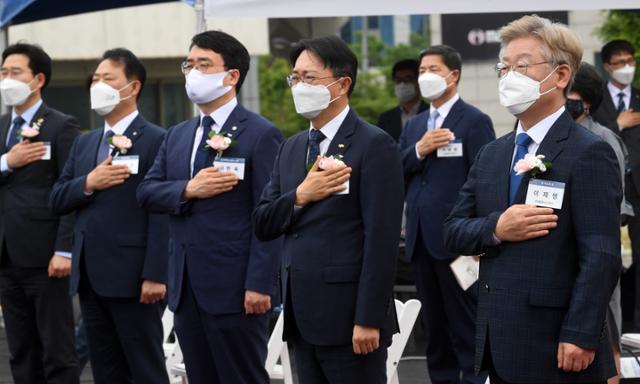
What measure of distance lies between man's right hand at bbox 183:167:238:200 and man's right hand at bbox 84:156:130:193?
3.08 ft

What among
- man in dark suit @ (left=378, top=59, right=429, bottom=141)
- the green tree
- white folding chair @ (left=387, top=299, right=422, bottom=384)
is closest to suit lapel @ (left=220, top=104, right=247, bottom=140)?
white folding chair @ (left=387, top=299, right=422, bottom=384)

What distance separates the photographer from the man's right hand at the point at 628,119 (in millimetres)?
9719

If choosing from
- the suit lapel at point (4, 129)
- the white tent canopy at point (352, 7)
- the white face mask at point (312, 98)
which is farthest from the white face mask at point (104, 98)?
the white face mask at point (312, 98)

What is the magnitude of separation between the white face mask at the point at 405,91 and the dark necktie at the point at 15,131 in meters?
3.42

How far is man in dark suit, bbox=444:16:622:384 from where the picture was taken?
433cm

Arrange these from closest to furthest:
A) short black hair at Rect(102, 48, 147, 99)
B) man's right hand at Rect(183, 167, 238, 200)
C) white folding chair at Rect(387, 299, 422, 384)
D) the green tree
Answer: man's right hand at Rect(183, 167, 238, 200), white folding chair at Rect(387, 299, 422, 384), short black hair at Rect(102, 48, 147, 99), the green tree

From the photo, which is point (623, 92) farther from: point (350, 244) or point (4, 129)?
point (350, 244)

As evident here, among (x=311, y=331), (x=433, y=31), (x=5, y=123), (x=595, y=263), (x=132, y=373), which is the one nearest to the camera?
(x=595, y=263)

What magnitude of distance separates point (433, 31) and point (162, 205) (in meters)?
32.8

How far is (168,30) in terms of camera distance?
73.5 ft

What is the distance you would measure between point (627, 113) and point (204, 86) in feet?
15.1

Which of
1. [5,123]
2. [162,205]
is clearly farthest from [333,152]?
[5,123]

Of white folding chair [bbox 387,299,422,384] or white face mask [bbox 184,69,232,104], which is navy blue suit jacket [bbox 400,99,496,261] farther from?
white face mask [bbox 184,69,232,104]

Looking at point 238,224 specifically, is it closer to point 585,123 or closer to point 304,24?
point 585,123
